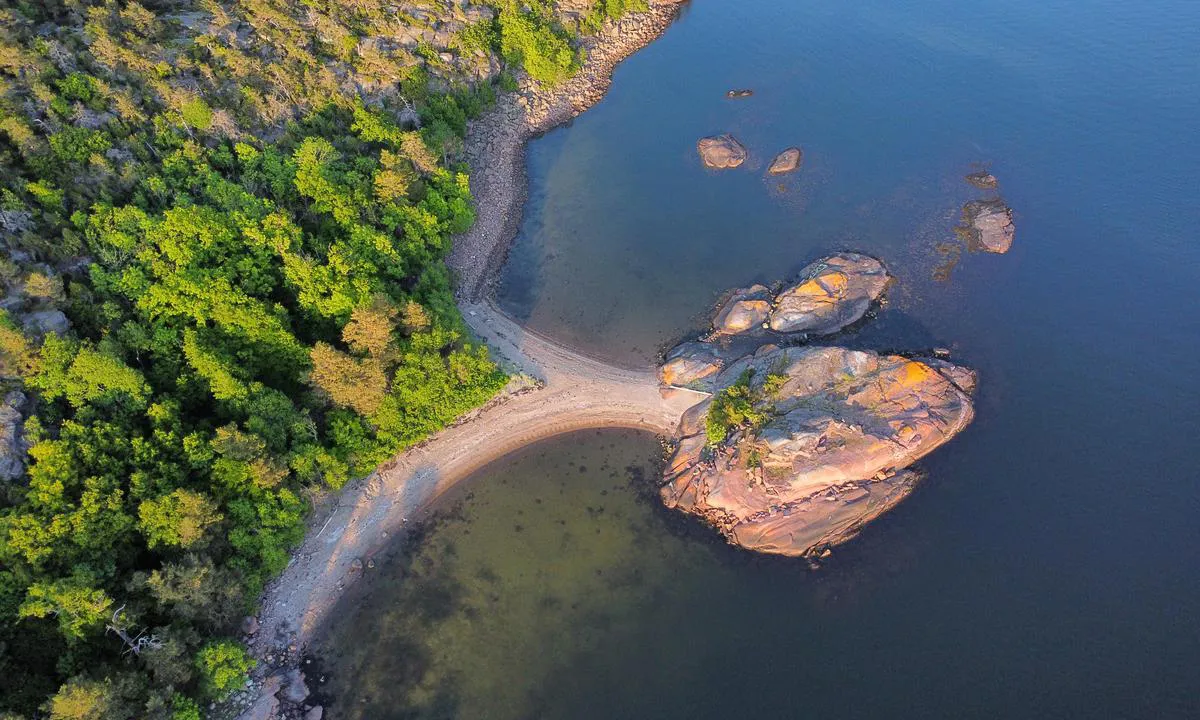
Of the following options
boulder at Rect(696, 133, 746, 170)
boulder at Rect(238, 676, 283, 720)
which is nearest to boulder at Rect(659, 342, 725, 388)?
boulder at Rect(696, 133, 746, 170)

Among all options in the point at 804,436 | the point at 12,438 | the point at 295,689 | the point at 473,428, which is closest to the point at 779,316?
the point at 804,436

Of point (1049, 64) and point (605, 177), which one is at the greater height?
point (1049, 64)

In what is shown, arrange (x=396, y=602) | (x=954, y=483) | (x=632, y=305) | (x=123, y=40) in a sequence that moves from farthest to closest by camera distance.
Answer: (x=632, y=305)
(x=123, y=40)
(x=954, y=483)
(x=396, y=602)

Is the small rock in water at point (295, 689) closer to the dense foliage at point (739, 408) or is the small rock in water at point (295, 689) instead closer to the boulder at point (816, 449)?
the boulder at point (816, 449)

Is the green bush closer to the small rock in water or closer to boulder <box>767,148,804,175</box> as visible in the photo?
the small rock in water

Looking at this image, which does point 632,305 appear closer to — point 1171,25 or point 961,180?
point 961,180

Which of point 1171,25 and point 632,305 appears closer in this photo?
point 632,305

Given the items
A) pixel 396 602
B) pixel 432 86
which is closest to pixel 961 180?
pixel 432 86
